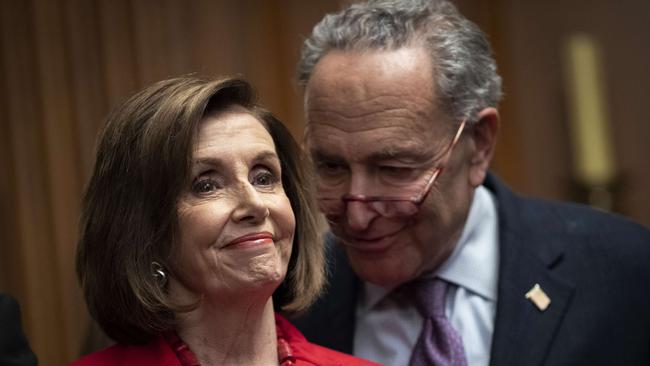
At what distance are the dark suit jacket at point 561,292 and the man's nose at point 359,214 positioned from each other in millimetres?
223

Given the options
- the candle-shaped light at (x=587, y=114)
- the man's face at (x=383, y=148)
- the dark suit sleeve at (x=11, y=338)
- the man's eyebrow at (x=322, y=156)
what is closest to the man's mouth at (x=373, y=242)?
the man's face at (x=383, y=148)

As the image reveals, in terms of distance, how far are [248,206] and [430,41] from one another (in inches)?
42.8

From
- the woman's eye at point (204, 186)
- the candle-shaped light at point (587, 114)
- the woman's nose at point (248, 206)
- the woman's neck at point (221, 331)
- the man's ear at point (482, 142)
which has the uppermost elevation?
the woman's eye at point (204, 186)

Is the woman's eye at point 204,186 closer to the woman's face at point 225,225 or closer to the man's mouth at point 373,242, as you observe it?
the woman's face at point 225,225

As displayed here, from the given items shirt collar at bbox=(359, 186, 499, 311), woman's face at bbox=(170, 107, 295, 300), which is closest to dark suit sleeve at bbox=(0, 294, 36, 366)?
woman's face at bbox=(170, 107, 295, 300)

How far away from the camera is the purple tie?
282 cm

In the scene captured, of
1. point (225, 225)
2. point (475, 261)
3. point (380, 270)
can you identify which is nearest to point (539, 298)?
point (475, 261)

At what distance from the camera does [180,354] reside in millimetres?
2168

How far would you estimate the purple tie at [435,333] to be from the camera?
9.25ft

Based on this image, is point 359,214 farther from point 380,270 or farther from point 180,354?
point 180,354

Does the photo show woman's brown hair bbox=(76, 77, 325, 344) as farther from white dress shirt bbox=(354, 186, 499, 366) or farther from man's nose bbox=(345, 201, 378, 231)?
white dress shirt bbox=(354, 186, 499, 366)

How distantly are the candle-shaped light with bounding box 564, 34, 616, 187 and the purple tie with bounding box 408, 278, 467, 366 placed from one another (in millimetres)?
2560

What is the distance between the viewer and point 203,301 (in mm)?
2193

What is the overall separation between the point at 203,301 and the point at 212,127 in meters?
0.37
